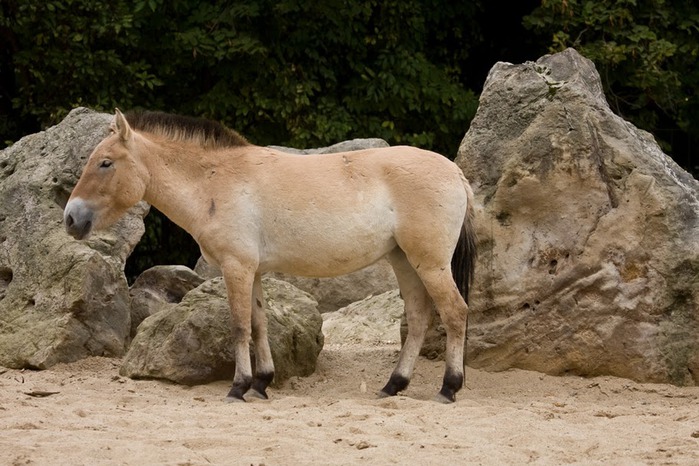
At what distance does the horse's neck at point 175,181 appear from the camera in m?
7.92

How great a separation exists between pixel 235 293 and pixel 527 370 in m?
2.29

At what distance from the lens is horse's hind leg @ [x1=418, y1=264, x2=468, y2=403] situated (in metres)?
7.70

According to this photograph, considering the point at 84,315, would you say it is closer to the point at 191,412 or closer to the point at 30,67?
the point at 191,412

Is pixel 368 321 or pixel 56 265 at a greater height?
pixel 56 265

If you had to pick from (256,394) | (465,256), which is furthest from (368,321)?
(256,394)

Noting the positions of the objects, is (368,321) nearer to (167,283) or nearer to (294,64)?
(167,283)

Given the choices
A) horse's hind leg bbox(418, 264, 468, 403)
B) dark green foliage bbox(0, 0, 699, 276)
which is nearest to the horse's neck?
horse's hind leg bbox(418, 264, 468, 403)

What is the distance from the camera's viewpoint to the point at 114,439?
5699 mm

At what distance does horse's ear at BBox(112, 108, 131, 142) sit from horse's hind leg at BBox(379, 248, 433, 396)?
211 centimetres

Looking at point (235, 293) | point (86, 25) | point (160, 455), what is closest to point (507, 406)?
point (235, 293)

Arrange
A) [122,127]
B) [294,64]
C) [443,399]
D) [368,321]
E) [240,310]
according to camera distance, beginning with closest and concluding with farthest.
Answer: [443,399] → [240,310] → [122,127] → [368,321] → [294,64]

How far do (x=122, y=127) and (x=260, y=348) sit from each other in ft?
6.13

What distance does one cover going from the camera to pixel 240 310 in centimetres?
760

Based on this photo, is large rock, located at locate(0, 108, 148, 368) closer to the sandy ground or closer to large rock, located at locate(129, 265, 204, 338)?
the sandy ground
